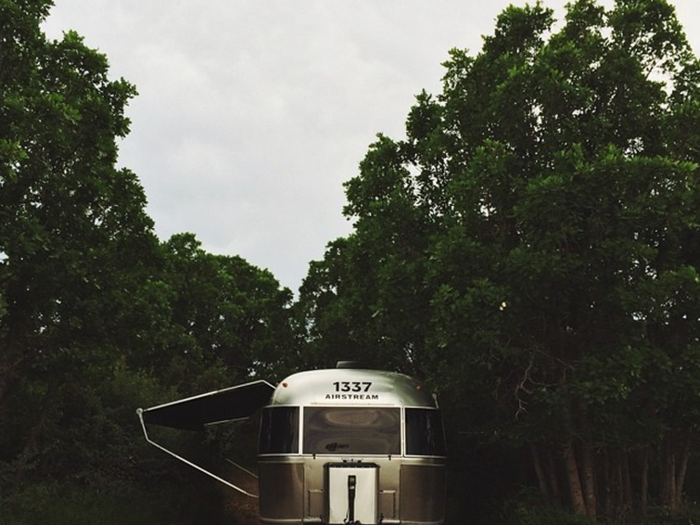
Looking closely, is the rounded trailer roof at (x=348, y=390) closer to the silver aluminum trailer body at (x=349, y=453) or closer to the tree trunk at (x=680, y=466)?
the silver aluminum trailer body at (x=349, y=453)

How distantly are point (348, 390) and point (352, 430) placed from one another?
0.68 meters

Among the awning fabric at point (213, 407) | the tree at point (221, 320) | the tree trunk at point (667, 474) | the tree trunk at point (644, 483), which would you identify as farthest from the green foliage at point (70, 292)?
the tree at point (221, 320)

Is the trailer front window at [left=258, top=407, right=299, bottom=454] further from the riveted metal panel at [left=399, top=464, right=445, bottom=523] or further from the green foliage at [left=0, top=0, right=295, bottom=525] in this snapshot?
the green foliage at [left=0, top=0, right=295, bottom=525]

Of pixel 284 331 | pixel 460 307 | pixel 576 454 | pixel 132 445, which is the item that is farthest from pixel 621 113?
Answer: pixel 284 331

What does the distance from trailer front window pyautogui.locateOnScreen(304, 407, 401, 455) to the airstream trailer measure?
0.02 meters

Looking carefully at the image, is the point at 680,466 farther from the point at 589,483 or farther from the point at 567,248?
the point at 567,248

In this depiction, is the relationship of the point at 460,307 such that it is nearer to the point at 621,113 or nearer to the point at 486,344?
the point at 486,344

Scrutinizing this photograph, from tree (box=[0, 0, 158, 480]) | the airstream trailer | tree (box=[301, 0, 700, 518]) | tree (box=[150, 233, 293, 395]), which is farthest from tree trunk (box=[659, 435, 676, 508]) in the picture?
tree (box=[150, 233, 293, 395])

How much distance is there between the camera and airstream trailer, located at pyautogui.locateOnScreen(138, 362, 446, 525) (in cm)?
1091

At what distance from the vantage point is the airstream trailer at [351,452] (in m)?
10.9

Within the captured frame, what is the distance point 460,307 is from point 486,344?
3.07 ft

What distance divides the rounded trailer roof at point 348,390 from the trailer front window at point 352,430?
0.50ft

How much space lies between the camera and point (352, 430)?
11.6 meters

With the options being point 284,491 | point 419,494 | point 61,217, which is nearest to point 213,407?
point 284,491
